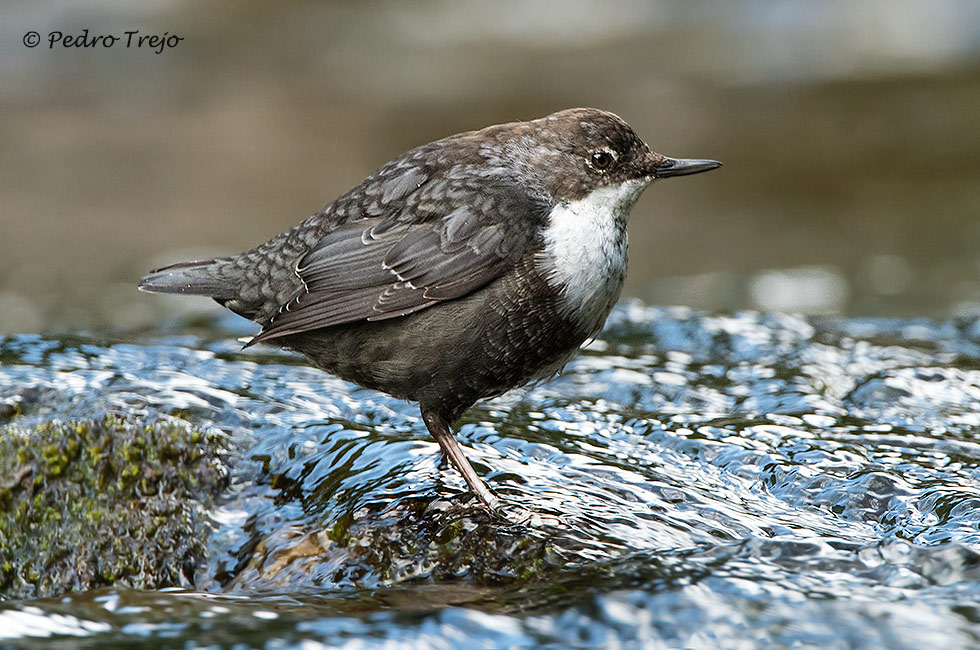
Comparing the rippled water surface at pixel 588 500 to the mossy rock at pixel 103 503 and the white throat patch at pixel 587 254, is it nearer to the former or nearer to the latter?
the mossy rock at pixel 103 503

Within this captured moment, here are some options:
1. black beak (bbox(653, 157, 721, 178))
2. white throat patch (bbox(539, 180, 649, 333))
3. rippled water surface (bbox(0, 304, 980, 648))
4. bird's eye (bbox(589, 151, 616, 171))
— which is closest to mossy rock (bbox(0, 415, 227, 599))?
rippled water surface (bbox(0, 304, 980, 648))

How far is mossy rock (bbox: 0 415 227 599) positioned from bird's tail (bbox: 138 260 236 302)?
0.49 m

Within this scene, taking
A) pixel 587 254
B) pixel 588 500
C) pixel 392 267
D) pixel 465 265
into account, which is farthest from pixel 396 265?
pixel 588 500

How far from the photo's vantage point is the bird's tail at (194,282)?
13.4 feet

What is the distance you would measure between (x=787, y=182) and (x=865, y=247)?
6.33 feet

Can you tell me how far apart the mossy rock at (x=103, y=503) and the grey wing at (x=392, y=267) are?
1.65 feet

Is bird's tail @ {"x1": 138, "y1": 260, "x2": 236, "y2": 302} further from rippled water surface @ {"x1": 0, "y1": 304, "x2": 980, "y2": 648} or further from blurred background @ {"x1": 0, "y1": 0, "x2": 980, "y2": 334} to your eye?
blurred background @ {"x1": 0, "y1": 0, "x2": 980, "y2": 334}

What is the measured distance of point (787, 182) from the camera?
11.7m

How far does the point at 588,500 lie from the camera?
3592 mm

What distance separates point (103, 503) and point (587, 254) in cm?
178

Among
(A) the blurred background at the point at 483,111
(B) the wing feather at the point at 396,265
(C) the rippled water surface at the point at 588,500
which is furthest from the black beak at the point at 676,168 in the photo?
(A) the blurred background at the point at 483,111

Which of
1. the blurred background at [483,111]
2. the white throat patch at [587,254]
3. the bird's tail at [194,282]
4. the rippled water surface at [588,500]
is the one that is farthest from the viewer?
the blurred background at [483,111]

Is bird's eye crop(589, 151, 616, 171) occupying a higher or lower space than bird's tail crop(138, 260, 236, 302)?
higher

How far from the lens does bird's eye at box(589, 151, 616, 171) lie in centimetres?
390
